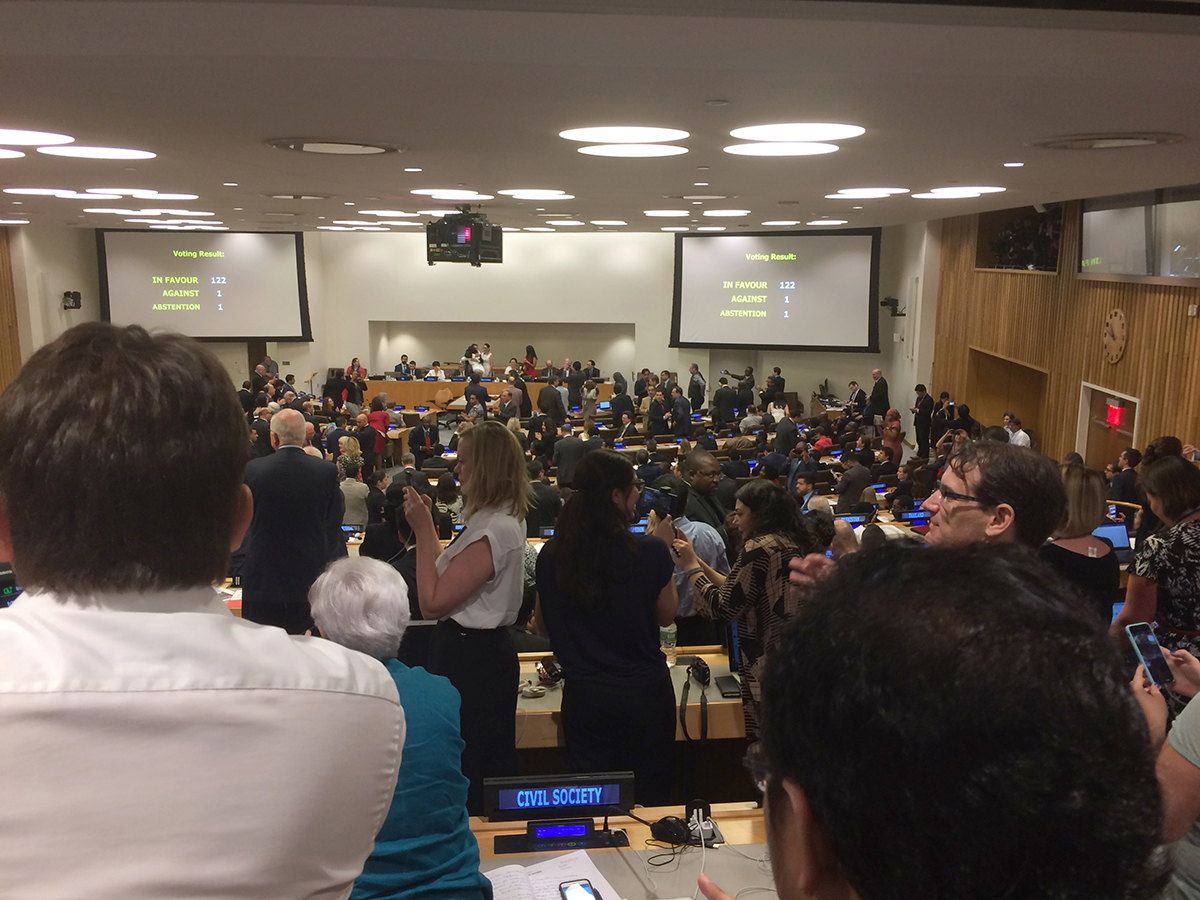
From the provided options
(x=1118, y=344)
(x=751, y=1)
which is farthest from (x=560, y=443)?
(x=751, y=1)

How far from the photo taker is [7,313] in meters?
15.2

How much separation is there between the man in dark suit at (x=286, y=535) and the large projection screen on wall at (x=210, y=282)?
14.7m

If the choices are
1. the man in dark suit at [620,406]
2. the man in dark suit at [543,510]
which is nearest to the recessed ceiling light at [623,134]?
the man in dark suit at [543,510]

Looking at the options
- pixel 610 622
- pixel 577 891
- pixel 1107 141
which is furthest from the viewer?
pixel 1107 141

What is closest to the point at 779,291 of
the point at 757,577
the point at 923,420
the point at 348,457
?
the point at 923,420

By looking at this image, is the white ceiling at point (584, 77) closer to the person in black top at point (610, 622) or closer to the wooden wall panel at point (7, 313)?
the person in black top at point (610, 622)

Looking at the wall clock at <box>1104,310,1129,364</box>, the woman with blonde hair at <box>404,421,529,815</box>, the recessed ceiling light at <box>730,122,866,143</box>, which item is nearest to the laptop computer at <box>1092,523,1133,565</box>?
the recessed ceiling light at <box>730,122,866,143</box>

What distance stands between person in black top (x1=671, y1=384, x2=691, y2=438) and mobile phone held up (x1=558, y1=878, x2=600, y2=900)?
13.4 metres

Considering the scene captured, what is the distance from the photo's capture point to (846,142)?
4.39 metres

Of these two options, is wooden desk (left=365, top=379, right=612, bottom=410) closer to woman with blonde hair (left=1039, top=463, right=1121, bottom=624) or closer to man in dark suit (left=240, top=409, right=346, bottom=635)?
man in dark suit (left=240, top=409, right=346, bottom=635)

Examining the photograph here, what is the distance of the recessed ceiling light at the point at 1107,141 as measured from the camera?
4.03 meters

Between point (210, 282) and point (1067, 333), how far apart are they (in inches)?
603

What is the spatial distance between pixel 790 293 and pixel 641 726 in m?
16.0

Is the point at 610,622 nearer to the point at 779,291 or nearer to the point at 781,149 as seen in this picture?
the point at 781,149
